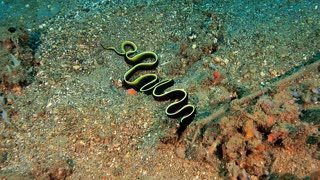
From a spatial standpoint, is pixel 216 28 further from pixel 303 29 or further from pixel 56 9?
pixel 56 9

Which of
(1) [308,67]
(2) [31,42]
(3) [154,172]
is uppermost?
(2) [31,42]

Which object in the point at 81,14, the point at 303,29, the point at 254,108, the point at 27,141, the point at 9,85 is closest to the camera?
the point at 254,108

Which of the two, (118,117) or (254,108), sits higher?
(254,108)

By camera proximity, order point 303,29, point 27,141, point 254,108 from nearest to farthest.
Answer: point 254,108 → point 27,141 → point 303,29

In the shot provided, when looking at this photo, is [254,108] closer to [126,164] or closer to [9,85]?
[126,164]

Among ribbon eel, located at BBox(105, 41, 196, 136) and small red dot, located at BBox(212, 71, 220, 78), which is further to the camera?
small red dot, located at BBox(212, 71, 220, 78)

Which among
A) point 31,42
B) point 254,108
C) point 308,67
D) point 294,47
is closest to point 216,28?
point 294,47

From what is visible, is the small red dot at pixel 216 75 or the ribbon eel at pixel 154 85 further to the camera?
the small red dot at pixel 216 75

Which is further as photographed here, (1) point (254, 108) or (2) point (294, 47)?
(2) point (294, 47)
